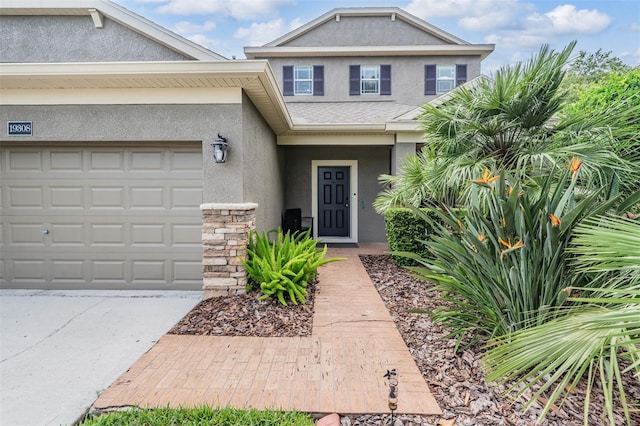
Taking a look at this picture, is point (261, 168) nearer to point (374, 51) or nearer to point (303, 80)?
point (303, 80)

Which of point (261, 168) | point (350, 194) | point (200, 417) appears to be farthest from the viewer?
point (350, 194)

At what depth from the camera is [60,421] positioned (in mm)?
2562

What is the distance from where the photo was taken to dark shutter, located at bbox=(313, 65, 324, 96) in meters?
12.7

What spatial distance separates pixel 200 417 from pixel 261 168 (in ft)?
16.2

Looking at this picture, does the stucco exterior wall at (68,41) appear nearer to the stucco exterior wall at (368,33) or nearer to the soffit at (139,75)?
the soffit at (139,75)

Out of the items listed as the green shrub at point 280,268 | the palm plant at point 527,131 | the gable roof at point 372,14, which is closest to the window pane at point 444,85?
the gable roof at point 372,14

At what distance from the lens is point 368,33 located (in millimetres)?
12750

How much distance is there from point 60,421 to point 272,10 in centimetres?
1593

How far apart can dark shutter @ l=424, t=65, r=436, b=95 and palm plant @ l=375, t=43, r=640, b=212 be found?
25.3 ft

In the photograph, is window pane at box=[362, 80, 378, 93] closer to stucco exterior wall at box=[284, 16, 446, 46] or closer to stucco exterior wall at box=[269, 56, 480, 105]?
stucco exterior wall at box=[269, 56, 480, 105]

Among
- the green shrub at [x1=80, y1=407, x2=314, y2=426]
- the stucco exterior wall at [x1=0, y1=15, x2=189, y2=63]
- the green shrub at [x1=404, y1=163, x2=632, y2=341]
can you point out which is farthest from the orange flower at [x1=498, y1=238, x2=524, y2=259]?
the stucco exterior wall at [x1=0, y1=15, x2=189, y2=63]

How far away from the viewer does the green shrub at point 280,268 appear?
15.8 ft

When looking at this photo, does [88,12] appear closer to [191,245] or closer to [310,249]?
[191,245]

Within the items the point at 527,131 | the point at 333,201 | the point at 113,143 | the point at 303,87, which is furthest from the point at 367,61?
the point at 113,143
